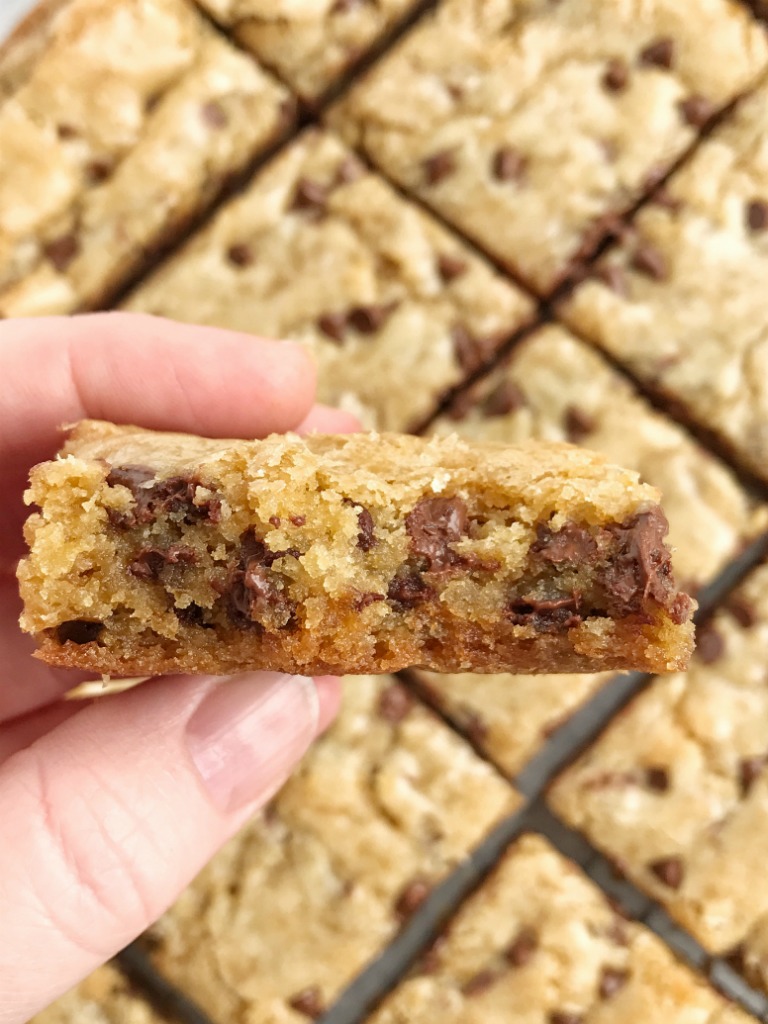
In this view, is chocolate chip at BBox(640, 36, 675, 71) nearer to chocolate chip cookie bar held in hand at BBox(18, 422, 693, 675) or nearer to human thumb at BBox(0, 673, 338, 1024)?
chocolate chip cookie bar held in hand at BBox(18, 422, 693, 675)

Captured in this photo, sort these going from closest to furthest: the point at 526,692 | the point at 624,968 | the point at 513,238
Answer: the point at 624,968 < the point at 526,692 < the point at 513,238

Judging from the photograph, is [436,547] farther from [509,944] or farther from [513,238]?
[513,238]

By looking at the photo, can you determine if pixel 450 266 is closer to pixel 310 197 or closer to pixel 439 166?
pixel 439 166

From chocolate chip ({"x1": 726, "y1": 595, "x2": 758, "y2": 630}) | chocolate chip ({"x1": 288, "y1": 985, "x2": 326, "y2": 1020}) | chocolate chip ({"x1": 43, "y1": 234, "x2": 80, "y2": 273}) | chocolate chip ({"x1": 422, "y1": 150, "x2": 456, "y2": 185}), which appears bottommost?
chocolate chip ({"x1": 288, "y1": 985, "x2": 326, "y2": 1020})

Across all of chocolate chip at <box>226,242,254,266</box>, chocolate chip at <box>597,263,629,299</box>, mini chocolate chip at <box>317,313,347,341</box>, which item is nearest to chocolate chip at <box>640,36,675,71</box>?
chocolate chip at <box>597,263,629,299</box>

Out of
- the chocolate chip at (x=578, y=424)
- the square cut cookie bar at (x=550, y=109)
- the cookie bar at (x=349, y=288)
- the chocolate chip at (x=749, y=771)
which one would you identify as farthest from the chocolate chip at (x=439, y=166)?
the chocolate chip at (x=749, y=771)

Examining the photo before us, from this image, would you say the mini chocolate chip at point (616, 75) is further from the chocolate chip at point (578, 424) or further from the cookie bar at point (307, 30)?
the chocolate chip at point (578, 424)

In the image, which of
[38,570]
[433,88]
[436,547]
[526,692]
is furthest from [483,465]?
[433,88]
